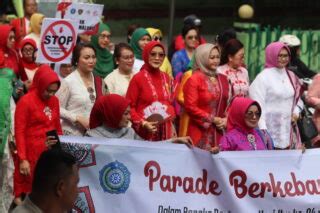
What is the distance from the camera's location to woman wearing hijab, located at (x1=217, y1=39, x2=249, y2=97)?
11.9 metres

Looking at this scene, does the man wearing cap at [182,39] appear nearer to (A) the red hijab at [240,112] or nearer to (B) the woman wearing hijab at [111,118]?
(A) the red hijab at [240,112]

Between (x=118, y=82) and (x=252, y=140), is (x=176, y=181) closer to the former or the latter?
(x=252, y=140)

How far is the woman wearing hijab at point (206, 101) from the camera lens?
11055mm

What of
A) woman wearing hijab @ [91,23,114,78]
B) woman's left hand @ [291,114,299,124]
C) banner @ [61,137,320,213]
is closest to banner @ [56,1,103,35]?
woman wearing hijab @ [91,23,114,78]

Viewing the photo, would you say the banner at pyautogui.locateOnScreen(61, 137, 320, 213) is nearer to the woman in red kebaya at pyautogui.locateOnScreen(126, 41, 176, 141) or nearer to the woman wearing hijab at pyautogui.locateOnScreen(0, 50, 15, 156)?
the woman wearing hijab at pyautogui.locateOnScreen(0, 50, 15, 156)

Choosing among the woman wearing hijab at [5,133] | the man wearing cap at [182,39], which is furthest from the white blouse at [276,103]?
the man wearing cap at [182,39]

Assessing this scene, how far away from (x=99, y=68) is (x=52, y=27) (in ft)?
4.54

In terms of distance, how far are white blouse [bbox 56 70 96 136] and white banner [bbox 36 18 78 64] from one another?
117 centimetres

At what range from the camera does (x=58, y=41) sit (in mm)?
12320

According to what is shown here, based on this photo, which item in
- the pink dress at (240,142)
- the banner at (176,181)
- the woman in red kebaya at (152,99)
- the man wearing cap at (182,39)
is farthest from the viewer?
the man wearing cap at (182,39)

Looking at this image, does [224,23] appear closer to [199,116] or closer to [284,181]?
[199,116]

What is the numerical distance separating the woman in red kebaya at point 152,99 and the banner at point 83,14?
2234 mm

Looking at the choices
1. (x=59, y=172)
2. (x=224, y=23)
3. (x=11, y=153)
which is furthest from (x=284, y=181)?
(x=224, y=23)

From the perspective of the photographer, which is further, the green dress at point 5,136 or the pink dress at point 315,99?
the pink dress at point 315,99
